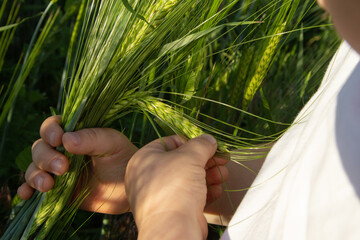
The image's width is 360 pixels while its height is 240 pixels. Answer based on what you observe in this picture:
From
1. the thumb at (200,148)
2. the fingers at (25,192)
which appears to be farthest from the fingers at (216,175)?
the fingers at (25,192)

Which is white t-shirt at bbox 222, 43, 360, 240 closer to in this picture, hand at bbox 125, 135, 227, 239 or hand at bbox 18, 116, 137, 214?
hand at bbox 125, 135, 227, 239

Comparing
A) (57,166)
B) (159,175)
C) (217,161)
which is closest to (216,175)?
(217,161)

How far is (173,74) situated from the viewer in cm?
75

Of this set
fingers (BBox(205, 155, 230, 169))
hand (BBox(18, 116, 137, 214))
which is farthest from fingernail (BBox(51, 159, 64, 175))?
fingers (BBox(205, 155, 230, 169))

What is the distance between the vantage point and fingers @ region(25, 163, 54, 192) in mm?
682

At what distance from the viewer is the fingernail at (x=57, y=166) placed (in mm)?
655

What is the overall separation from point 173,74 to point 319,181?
36 centimetres

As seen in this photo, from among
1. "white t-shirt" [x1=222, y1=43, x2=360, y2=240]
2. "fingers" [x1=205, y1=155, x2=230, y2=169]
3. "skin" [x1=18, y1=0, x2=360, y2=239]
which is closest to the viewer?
"white t-shirt" [x1=222, y1=43, x2=360, y2=240]

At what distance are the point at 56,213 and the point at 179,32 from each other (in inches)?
14.1

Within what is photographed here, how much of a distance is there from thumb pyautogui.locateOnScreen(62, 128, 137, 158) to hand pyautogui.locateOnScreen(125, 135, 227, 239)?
0.07 meters

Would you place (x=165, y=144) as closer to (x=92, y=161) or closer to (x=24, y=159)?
(x=92, y=161)

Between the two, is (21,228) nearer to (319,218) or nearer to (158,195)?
(158,195)

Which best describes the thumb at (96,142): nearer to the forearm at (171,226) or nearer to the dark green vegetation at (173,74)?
the dark green vegetation at (173,74)

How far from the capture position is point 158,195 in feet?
1.91
